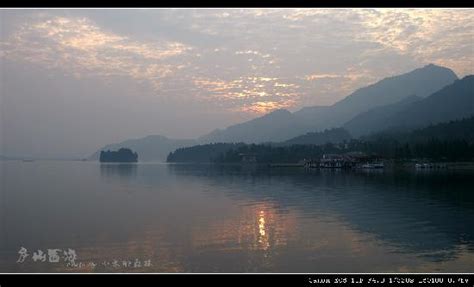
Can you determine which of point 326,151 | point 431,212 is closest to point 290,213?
point 431,212

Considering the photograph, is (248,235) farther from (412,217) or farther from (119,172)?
(119,172)

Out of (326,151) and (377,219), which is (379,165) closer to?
(326,151)

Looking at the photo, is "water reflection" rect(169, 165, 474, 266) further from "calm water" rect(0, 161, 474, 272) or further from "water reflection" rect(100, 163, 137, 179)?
"water reflection" rect(100, 163, 137, 179)

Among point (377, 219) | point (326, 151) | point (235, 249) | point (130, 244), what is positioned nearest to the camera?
point (235, 249)

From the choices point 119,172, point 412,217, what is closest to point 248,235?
point 412,217

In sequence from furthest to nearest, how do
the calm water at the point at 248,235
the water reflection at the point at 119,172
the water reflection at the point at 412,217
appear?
the water reflection at the point at 119,172 → the water reflection at the point at 412,217 → the calm water at the point at 248,235

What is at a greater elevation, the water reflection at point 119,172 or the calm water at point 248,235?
the water reflection at point 119,172

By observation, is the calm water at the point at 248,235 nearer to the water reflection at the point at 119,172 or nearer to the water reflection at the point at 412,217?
the water reflection at the point at 412,217

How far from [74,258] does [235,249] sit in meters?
5.81

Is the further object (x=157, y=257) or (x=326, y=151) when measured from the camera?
(x=326, y=151)

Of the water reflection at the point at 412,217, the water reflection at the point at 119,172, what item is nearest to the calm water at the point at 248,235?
the water reflection at the point at 412,217

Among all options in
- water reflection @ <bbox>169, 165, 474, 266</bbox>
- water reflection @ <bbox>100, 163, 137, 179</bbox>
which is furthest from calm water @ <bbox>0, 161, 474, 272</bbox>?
water reflection @ <bbox>100, 163, 137, 179</bbox>

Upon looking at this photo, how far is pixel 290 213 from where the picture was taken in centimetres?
2675
